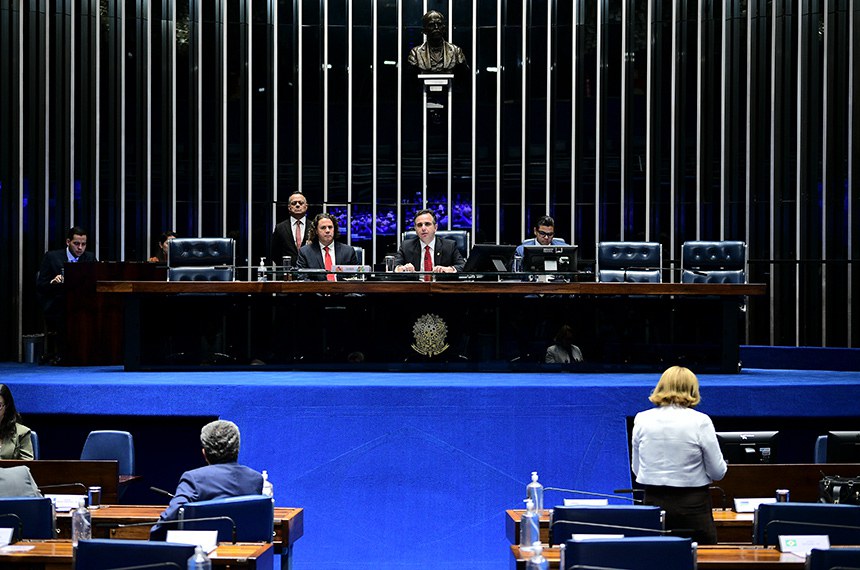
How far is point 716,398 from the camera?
7340mm

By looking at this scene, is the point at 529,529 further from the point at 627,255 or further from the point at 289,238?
the point at 289,238

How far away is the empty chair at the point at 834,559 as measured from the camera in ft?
11.8

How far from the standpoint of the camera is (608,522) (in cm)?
432

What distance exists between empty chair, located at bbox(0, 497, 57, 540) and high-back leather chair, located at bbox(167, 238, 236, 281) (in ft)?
14.5

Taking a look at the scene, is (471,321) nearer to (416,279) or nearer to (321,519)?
(416,279)

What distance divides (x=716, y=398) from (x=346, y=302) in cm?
283

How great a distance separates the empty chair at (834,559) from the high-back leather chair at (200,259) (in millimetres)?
6118

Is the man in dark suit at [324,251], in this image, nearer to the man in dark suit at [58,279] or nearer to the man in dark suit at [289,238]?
the man in dark suit at [289,238]

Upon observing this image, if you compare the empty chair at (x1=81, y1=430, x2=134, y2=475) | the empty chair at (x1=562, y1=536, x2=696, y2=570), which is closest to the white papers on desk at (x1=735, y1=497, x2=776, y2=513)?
the empty chair at (x1=562, y1=536, x2=696, y2=570)

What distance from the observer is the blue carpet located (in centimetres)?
713

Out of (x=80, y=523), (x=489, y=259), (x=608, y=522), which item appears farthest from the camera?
(x=489, y=259)

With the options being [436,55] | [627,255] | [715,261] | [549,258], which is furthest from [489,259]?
[436,55]

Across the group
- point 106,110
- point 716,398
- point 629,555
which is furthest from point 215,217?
point 629,555

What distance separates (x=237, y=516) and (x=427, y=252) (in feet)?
14.4
